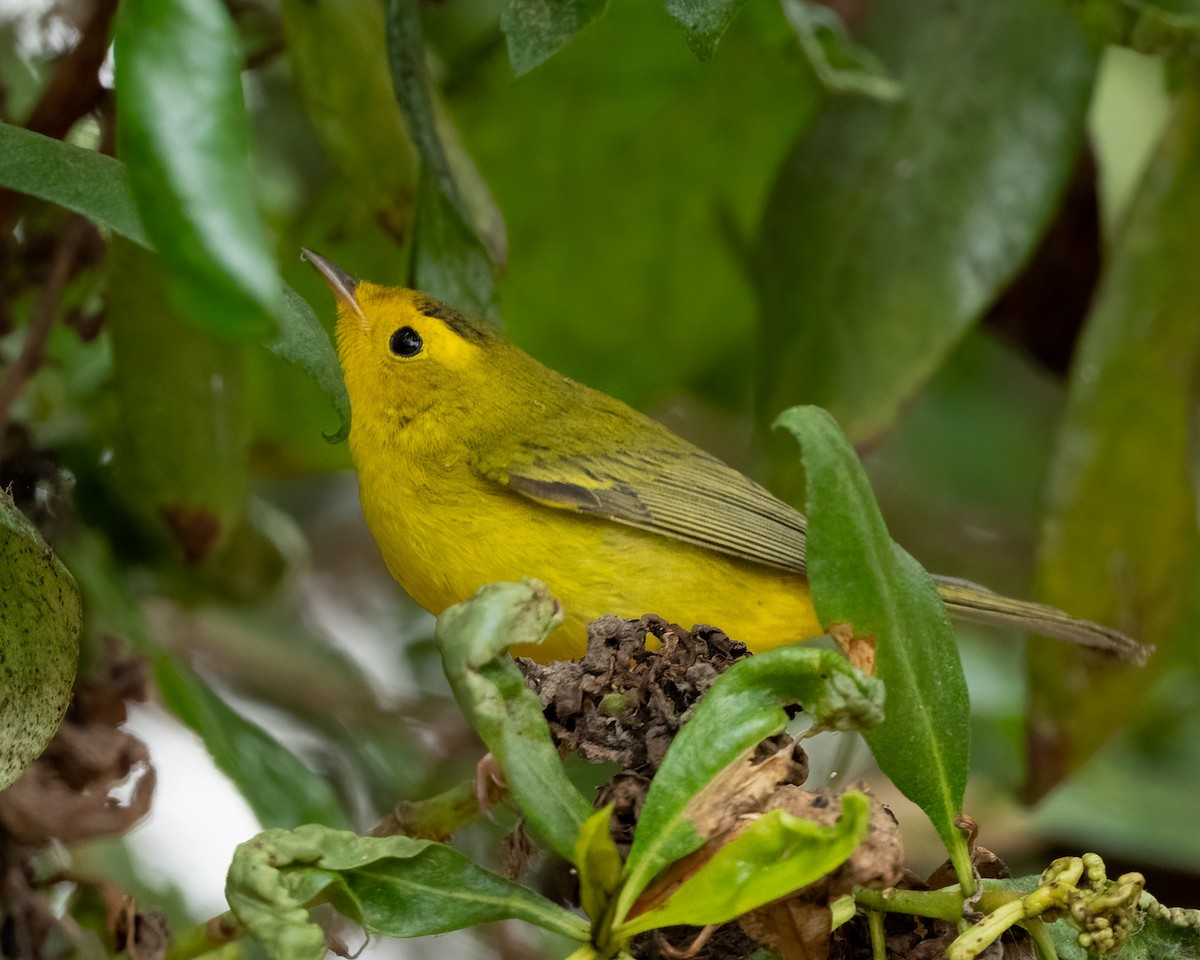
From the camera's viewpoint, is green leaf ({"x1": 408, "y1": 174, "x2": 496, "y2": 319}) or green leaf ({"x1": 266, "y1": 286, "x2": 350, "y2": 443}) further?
green leaf ({"x1": 408, "y1": 174, "x2": 496, "y2": 319})

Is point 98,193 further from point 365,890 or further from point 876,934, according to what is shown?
point 876,934

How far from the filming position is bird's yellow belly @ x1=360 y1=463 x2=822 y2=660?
267cm

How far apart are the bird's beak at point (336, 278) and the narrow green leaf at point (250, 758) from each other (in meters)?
0.80

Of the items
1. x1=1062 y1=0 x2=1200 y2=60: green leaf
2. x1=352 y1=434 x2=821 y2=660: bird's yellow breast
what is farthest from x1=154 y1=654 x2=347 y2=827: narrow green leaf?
x1=1062 y1=0 x2=1200 y2=60: green leaf

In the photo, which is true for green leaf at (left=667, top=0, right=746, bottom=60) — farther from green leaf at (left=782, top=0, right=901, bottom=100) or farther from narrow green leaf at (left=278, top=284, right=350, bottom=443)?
green leaf at (left=782, top=0, right=901, bottom=100)

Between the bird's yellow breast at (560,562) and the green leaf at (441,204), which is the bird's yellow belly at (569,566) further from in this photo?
the green leaf at (441,204)

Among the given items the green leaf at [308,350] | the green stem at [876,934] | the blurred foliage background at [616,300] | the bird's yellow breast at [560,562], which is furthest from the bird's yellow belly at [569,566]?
the green stem at [876,934]

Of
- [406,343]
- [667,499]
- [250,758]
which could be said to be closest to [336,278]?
[406,343]

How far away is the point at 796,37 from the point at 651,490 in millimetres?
883

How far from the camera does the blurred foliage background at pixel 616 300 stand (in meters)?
2.46

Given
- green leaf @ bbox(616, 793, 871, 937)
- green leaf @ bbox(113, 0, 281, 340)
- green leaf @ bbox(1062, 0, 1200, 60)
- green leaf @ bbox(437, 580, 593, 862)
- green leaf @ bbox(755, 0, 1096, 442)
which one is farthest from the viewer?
green leaf @ bbox(755, 0, 1096, 442)

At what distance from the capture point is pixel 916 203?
2.96 metres

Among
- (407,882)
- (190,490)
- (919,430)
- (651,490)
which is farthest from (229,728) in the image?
(919,430)

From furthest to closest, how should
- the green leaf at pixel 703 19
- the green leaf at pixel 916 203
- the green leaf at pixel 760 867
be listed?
1. the green leaf at pixel 916 203
2. the green leaf at pixel 703 19
3. the green leaf at pixel 760 867
